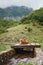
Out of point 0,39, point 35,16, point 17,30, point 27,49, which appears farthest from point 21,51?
point 35,16

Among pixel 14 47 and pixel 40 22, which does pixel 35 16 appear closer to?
pixel 40 22

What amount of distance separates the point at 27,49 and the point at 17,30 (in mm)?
16790

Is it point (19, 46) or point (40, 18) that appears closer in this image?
point (19, 46)

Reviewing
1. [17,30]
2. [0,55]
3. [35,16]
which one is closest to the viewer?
[0,55]

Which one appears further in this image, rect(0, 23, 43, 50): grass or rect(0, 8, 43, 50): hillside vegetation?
rect(0, 23, 43, 50): grass

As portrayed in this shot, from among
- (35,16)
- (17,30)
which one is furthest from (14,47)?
(35,16)

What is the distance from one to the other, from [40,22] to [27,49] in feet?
89.1

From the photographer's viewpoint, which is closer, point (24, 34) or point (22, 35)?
point (22, 35)

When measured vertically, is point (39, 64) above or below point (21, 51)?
above

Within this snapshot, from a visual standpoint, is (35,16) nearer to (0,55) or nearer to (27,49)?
(27,49)

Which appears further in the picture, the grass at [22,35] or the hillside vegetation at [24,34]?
the grass at [22,35]

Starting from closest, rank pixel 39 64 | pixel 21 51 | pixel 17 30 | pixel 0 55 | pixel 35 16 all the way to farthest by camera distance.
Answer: pixel 39 64
pixel 0 55
pixel 21 51
pixel 17 30
pixel 35 16

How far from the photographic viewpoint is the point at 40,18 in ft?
181

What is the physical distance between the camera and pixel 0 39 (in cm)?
3634
